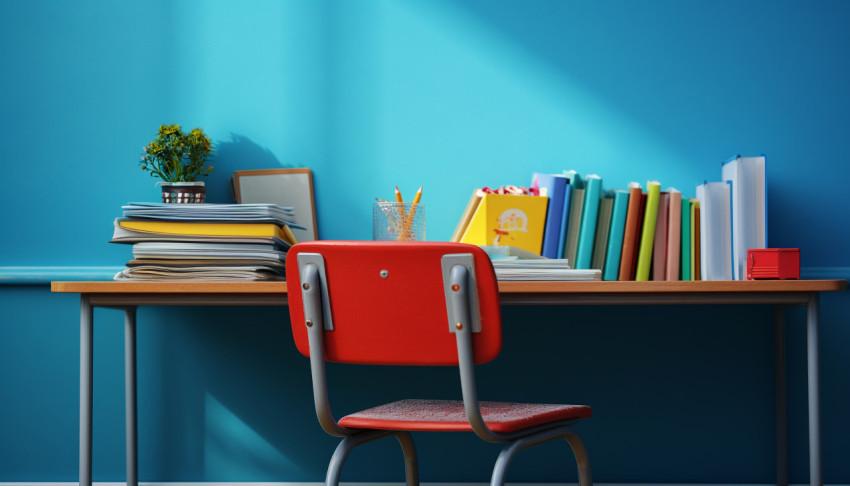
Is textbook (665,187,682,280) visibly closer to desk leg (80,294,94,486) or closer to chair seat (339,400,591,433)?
chair seat (339,400,591,433)

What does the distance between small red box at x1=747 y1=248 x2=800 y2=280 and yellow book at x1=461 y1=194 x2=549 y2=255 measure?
1.64 ft

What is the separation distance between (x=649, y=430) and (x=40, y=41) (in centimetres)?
201

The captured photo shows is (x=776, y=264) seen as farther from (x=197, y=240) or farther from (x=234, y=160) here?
(x=234, y=160)

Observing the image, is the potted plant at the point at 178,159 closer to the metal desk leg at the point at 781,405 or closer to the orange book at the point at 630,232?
the orange book at the point at 630,232

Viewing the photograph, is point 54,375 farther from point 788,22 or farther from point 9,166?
point 788,22

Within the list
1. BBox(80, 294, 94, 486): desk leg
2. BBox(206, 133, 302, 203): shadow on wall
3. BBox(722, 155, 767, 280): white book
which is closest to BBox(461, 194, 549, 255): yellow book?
BBox(722, 155, 767, 280): white book

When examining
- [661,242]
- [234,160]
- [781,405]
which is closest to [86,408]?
[234,160]

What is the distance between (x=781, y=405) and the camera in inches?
81.7

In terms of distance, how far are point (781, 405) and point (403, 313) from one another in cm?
131

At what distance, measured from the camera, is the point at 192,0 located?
7.32ft

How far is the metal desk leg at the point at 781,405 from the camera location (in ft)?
6.78

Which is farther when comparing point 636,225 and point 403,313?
point 636,225

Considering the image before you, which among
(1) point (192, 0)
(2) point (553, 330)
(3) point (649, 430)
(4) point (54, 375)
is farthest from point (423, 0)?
(4) point (54, 375)

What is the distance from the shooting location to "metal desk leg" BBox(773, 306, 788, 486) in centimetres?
207
